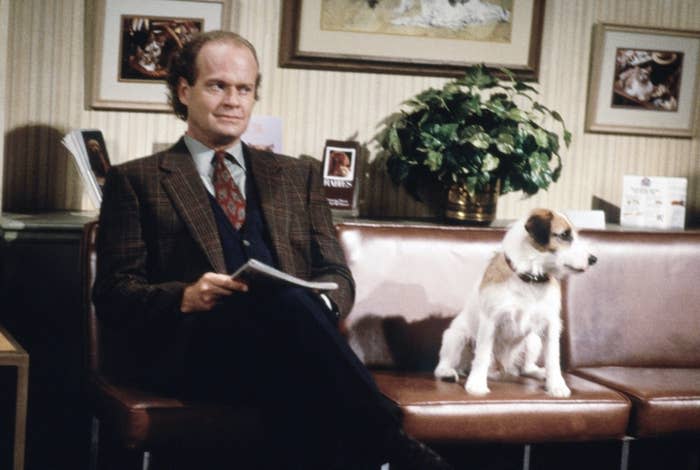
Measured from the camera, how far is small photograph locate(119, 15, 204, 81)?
3.43m

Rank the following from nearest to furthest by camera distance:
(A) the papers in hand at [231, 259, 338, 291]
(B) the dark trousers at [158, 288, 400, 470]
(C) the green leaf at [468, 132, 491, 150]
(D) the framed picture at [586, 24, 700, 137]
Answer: (A) the papers in hand at [231, 259, 338, 291], (B) the dark trousers at [158, 288, 400, 470], (C) the green leaf at [468, 132, 491, 150], (D) the framed picture at [586, 24, 700, 137]

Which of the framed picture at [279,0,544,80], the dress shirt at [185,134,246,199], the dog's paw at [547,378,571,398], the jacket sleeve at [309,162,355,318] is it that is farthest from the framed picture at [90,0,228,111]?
the dog's paw at [547,378,571,398]

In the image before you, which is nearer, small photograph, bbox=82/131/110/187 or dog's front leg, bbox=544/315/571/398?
dog's front leg, bbox=544/315/571/398

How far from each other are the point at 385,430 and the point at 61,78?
1.95 metres

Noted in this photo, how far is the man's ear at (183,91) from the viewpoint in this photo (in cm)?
280

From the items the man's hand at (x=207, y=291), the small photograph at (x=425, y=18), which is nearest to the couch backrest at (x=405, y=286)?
the man's hand at (x=207, y=291)

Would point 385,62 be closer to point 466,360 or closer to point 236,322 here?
point 466,360

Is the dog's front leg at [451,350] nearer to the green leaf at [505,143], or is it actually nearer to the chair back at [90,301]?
the green leaf at [505,143]

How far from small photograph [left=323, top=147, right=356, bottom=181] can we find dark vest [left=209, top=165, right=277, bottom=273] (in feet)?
2.60

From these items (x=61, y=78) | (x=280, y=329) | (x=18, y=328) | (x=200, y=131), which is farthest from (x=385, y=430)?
(x=61, y=78)

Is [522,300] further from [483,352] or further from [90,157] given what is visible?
[90,157]

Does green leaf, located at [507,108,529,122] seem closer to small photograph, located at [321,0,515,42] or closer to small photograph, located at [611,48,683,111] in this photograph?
small photograph, located at [321,0,515,42]

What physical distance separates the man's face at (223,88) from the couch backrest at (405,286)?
2.12 feet

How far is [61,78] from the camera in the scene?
342 cm
